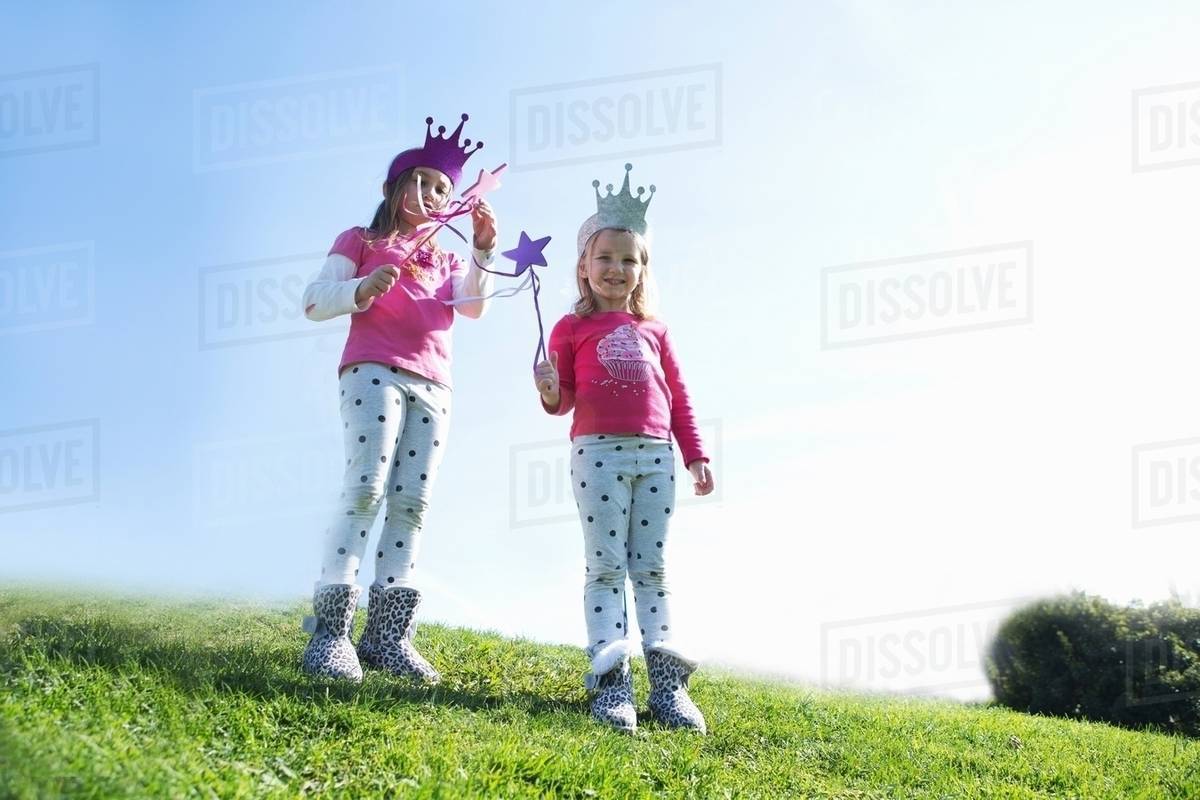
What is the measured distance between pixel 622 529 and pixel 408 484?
42.3 inches

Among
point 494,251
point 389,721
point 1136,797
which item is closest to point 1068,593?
point 1136,797

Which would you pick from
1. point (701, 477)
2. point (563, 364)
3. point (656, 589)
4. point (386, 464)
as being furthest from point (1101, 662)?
point (386, 464)

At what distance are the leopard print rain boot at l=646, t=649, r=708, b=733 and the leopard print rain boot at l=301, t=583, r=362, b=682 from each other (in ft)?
4.70

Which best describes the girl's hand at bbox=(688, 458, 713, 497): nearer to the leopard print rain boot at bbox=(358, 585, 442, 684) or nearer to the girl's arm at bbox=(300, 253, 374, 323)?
the leopard print rain boot at bbox=(358, 585, 442, 684)

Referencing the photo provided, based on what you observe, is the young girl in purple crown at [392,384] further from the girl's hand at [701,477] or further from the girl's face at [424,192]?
the girl's hand at [701,477]

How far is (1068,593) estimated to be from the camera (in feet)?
39.2

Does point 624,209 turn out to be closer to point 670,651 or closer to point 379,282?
point 379,282

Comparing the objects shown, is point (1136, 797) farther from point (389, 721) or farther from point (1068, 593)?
point (1068, 593)

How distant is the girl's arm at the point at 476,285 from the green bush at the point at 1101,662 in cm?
884

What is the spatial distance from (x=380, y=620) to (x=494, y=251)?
77.9 inches

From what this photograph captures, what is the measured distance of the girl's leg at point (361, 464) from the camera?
179 inches

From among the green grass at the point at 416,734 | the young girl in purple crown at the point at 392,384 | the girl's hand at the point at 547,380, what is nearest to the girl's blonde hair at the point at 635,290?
the girl's hand at the point at 547,380

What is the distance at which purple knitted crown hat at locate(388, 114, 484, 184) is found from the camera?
17.0ft

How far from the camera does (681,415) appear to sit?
5227 millimetres
